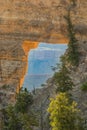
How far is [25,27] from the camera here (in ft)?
147

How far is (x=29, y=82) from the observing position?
42125 mm

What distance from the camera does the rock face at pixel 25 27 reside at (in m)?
43.4

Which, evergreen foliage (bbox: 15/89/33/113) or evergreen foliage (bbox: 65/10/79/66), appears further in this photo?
evergreen foliage (bbox: 65/10/79/66)

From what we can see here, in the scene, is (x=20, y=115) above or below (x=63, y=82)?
below

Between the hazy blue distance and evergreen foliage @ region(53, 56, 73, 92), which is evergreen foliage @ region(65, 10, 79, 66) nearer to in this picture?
the hazy blue distance

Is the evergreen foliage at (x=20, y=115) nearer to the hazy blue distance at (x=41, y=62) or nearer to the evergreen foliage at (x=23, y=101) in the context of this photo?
the evergreen foliage at (x=23, y=101)

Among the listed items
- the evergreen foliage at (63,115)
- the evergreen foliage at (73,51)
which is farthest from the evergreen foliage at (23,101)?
the evergreen foliage at (63,115)

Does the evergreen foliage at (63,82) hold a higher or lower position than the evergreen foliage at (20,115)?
higher

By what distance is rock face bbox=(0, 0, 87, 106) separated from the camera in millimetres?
43406

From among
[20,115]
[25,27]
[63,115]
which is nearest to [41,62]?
[25,27]

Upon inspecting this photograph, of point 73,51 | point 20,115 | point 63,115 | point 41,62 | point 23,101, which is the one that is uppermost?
point 73,51

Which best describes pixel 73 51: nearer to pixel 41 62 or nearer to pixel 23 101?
pixel 41 62

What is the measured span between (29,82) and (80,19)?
670 centimetres

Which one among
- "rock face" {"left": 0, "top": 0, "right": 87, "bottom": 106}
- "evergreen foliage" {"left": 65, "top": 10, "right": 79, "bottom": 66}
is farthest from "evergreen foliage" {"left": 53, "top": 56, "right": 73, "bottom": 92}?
"rock face" {"left": 0, "top": 0, "right": 87, "bottom": 106}
